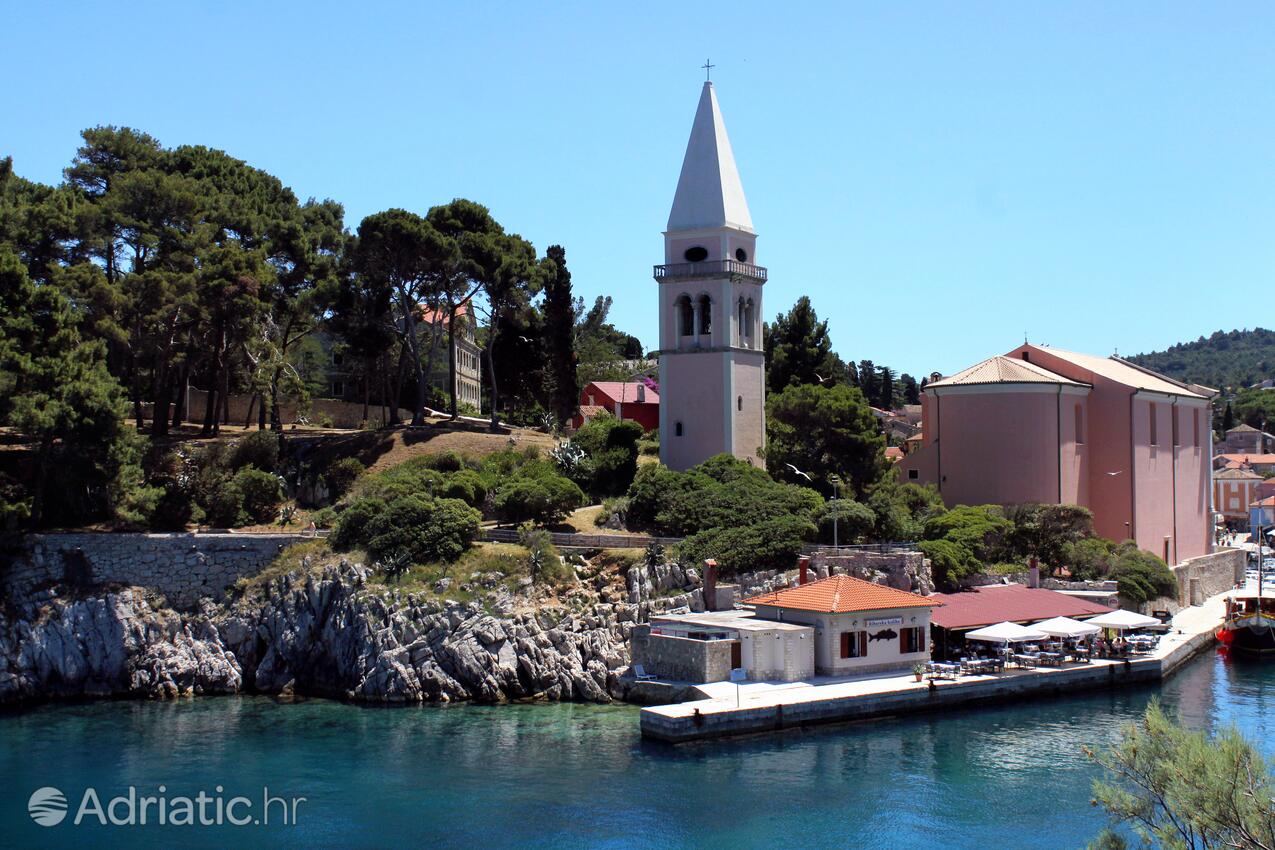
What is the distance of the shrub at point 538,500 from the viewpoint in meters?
42.1

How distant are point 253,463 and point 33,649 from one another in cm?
1117

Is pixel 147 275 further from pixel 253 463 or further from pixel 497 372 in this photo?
pixel 497 372

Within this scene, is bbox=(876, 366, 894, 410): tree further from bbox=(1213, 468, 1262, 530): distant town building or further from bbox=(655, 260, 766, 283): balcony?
bbox=(655, 260, 766, 283): balcony

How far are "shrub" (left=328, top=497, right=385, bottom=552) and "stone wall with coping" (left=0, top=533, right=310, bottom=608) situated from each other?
1571mm

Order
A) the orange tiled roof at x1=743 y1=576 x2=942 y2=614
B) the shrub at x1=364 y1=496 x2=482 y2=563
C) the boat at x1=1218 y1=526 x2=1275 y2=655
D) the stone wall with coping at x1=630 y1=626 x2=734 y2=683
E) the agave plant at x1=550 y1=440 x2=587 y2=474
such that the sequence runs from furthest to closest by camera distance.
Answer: the agave plant at x1=550 y1=440 x2=587 y2=474 < the boat at x1=1218 y1=526 x2=1275 y2=655 < the shrub at x1=364 y1=496 x2=482 y2=563 < the orange tiled roof at x1=743 y1=576 x2=942 y2=614 < the stone wall with coping at x1=630 y1=626 x2=734 y2=683

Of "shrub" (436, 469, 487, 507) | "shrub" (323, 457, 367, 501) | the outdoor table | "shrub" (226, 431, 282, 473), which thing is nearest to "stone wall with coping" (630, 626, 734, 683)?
the outdoor table

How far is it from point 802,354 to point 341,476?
2416cm

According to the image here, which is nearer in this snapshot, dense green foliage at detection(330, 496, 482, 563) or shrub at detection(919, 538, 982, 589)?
dense green foliage at detection(330, 496, 482, 563)

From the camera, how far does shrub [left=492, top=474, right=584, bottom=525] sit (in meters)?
42.1

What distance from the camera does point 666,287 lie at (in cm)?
4969

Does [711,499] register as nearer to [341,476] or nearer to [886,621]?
[886,621]

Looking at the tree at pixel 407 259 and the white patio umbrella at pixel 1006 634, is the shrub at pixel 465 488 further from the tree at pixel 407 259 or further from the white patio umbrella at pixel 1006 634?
the white patio umbrella at pixel 1006 634

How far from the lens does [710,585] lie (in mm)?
38844

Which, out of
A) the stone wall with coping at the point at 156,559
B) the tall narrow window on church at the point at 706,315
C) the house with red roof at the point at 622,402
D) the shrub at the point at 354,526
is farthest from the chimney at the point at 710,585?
the house with red roof at the point at 622,402
